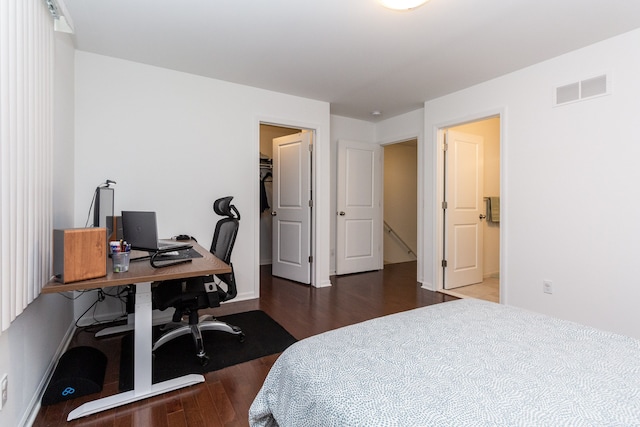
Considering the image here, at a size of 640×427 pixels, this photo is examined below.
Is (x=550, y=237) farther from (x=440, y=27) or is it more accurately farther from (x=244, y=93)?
(x=244, y=93)

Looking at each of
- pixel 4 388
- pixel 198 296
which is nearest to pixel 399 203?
pixel 198 296

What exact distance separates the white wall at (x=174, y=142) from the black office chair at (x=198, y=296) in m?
0.95

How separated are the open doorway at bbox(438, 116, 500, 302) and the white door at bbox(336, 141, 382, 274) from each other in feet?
4.21

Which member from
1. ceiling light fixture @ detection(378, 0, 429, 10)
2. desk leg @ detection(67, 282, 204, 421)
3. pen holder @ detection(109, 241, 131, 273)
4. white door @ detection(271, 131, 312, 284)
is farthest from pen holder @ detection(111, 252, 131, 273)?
white door @ detection(271, 131, 312, 284)

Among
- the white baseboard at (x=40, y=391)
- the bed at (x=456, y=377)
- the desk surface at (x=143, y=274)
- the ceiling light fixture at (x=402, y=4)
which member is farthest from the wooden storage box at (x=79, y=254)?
the ceiling light fixture at (x=402, y=4)

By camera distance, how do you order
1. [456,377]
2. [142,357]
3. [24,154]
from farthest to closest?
[142,357]
[24,154]
[456,377]

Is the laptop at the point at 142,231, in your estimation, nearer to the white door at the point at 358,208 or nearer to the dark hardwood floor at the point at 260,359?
the dark hardwood floor at the point at 260,359

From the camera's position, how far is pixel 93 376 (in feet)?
6.08

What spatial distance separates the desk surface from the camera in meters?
1.48

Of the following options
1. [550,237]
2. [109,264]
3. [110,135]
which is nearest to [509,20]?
[550,237]

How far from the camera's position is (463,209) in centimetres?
415

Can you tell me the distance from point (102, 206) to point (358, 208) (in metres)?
3.42

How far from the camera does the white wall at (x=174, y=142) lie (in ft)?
9.29

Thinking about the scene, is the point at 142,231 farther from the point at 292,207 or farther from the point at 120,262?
the point at 292,207
